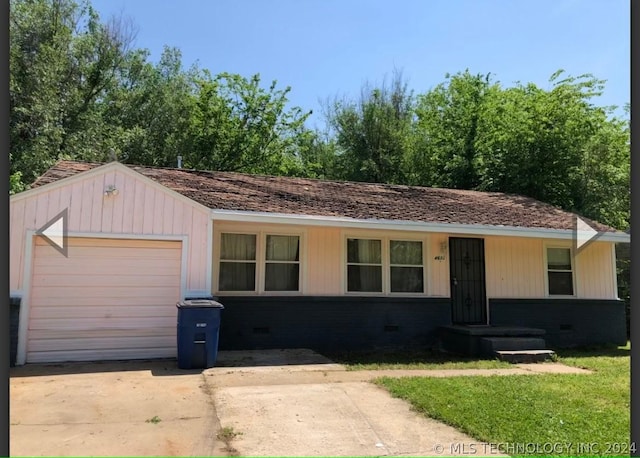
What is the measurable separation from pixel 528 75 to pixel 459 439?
68.1ft

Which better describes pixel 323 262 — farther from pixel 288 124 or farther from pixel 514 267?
pixel 288 124

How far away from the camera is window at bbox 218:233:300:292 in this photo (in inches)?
378

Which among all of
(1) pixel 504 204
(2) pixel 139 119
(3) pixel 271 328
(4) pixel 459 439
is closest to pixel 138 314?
(3) pixel 271 328

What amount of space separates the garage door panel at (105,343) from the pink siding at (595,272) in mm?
9549

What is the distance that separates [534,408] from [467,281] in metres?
5.61

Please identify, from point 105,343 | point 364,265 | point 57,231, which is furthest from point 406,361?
point 57,231

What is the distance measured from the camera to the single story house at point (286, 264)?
781cm

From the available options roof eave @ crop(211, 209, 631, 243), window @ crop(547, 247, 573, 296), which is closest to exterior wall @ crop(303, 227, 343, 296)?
roof eave @ crop(211, 209, 631, 243)

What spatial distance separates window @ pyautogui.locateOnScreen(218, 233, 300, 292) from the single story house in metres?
0.02

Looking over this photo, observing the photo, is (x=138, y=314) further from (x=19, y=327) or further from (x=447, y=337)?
(x=447, y=337)

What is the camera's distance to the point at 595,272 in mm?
11789

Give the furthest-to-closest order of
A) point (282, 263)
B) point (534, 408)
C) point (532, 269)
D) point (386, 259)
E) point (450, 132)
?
point (450, 132)
point (532, 269)
point (386, 259)
point (282, 263)
point (534, 408)

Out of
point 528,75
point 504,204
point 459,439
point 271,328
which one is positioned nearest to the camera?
point 459,439

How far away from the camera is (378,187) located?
44.2 ft
